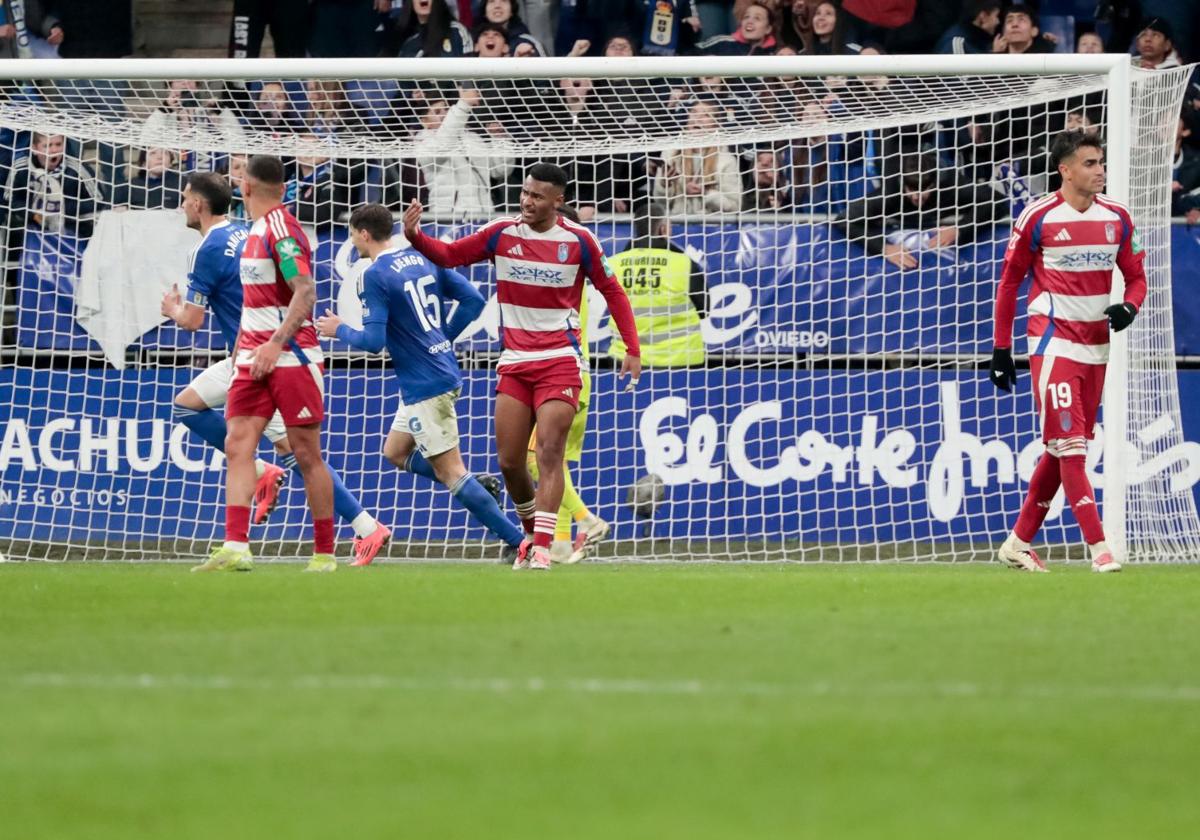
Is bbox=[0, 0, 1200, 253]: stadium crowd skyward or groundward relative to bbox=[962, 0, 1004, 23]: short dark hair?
groundward

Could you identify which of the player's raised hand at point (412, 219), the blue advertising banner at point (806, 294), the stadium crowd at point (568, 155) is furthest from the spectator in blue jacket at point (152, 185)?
the player's raised hand at point (412, 219)

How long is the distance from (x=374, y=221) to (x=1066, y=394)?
12.4ft

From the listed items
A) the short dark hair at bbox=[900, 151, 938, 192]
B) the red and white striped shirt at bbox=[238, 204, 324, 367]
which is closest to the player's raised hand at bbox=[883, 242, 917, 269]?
the short dark hair at bbox=[900, 151, 938, 192]

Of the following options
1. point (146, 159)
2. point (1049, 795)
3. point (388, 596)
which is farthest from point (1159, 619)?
point (146, 159)

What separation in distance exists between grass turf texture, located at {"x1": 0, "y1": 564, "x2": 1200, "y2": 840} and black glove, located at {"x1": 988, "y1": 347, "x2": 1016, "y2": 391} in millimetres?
2348

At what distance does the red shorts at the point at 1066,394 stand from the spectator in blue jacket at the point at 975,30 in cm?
582

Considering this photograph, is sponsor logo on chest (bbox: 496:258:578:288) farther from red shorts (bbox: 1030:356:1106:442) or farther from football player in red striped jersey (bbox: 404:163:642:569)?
red shorts (bbox: 1030:356:1106:442)

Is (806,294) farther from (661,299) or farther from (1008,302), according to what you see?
(1008,302)

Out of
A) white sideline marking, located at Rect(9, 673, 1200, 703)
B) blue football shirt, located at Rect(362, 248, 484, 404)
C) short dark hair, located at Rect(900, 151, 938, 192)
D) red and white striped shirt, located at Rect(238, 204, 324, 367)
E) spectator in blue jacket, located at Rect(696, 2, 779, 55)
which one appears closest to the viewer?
white sideline marking, located at Rect(9, 673, 1200, 703)

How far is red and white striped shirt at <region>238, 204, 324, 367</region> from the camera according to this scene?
9867mm

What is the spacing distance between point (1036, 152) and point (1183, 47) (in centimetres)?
316

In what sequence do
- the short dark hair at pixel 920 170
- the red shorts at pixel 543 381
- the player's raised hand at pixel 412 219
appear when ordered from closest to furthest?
1. the player's raised hand at pixel 412 219
2. the red shorts at pixel 543 381
3. the short dark hair at pixel 920 170

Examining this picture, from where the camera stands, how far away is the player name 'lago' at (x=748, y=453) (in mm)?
12883

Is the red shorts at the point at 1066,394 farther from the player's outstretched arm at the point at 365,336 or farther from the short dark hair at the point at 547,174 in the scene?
the player's outstretched arm at the point at 365,336
